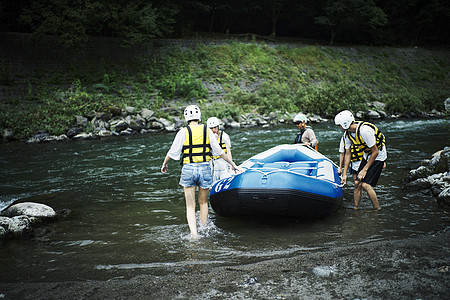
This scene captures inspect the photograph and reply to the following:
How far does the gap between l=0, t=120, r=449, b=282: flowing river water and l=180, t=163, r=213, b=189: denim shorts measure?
833 millimetres

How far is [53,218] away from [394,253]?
17.3 feet

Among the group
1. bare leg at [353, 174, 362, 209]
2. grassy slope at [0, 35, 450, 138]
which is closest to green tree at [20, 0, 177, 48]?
grassy slope at [0, 35, 450, 138]

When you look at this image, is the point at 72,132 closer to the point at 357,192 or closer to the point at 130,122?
the point at 130,122

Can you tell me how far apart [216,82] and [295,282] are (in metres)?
23.6

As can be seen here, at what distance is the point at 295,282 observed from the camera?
3.72 metres

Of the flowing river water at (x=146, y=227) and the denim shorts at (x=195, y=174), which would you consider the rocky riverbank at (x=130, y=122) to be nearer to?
the flowing river water at (x=146, y=227)

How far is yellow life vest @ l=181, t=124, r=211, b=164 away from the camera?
5.00 m

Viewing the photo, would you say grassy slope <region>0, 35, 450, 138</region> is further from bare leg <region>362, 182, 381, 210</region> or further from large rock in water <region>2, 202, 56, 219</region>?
bare leg <region>362, 182, 381, 210</region>

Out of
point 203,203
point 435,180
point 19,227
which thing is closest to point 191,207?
point 203,203

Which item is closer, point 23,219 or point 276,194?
point 276,194

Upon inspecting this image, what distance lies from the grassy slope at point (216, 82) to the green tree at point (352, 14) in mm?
4610

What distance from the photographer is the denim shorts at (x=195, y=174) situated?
5.05m

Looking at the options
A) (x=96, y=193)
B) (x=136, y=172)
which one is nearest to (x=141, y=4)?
(x=136, y=172)

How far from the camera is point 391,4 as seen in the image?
148ft
